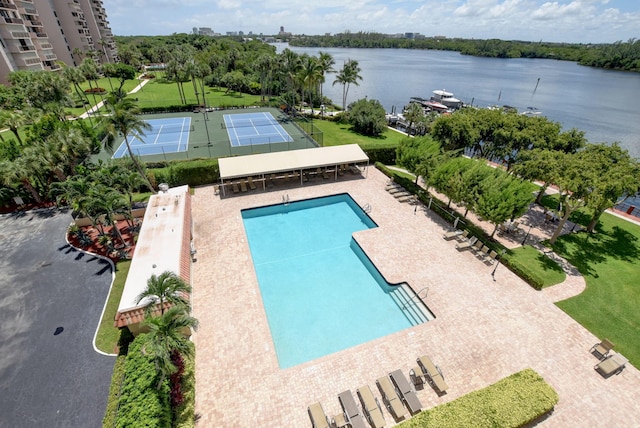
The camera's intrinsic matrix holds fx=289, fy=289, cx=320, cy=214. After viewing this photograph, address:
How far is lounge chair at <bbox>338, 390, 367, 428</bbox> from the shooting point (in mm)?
10922

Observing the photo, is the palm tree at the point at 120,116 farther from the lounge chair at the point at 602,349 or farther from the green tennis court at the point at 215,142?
the lounge chair at the point at 602,349

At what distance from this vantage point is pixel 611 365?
12938 millimetres

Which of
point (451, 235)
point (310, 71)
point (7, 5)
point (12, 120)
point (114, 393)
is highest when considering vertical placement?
point (7, 5)

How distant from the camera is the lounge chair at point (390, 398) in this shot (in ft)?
37.7

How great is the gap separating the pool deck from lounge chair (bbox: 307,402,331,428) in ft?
1.26

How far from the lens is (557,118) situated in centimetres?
6819

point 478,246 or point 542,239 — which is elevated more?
point 478,246

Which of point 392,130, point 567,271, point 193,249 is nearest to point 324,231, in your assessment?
point 193,249

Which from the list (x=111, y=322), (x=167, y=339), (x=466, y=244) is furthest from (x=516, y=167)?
(x=111, y=322)

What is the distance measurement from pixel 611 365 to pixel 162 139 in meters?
47.9

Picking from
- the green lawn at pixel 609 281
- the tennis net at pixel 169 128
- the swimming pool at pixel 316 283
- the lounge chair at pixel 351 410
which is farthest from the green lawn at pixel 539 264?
the tennis net at pixel 169 128

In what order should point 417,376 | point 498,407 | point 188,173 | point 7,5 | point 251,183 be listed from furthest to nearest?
point 7,5, point 251,183, point 188,173, point 417,376, point 498,407

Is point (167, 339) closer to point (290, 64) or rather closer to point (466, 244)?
Result: point (466, 244)

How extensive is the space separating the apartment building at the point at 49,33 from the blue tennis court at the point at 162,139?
19.1m
